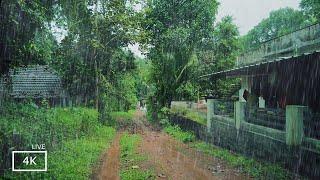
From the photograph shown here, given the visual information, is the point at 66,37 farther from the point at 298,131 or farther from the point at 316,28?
the point at 298,131

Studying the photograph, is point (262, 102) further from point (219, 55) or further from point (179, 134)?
point (219, 55)


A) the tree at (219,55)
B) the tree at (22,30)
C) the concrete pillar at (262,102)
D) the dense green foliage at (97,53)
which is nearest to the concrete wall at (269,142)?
the concrete pillar at (262,102)

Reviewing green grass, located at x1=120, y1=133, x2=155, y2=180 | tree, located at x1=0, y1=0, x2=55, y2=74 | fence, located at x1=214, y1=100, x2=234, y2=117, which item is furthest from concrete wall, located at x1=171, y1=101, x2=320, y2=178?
tree, located at x1=0, y1=0, x2=55, y2=74

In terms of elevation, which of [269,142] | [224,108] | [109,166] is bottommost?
[109,166]

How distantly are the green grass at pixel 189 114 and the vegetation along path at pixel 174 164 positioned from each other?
6.33 feet

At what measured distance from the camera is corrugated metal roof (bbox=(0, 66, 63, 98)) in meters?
16.0

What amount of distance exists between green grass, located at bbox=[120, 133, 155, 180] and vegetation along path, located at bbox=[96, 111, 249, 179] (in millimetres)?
104

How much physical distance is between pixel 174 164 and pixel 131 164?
1001 mm

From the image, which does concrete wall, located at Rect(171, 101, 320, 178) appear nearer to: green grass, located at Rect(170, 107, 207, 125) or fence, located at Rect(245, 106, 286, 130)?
fence, located at Rect(245, 106, 286, 130)

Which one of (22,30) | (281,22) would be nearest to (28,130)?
(22,30)

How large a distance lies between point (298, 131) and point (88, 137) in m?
7.32

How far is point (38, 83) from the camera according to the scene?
17375 millimetres

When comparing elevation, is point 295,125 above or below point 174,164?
above

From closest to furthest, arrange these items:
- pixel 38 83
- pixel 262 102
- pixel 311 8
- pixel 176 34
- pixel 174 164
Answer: pixel 174 164, pixel 262 102, pixel 38 83, pixel 176 34, pixel 311 8
